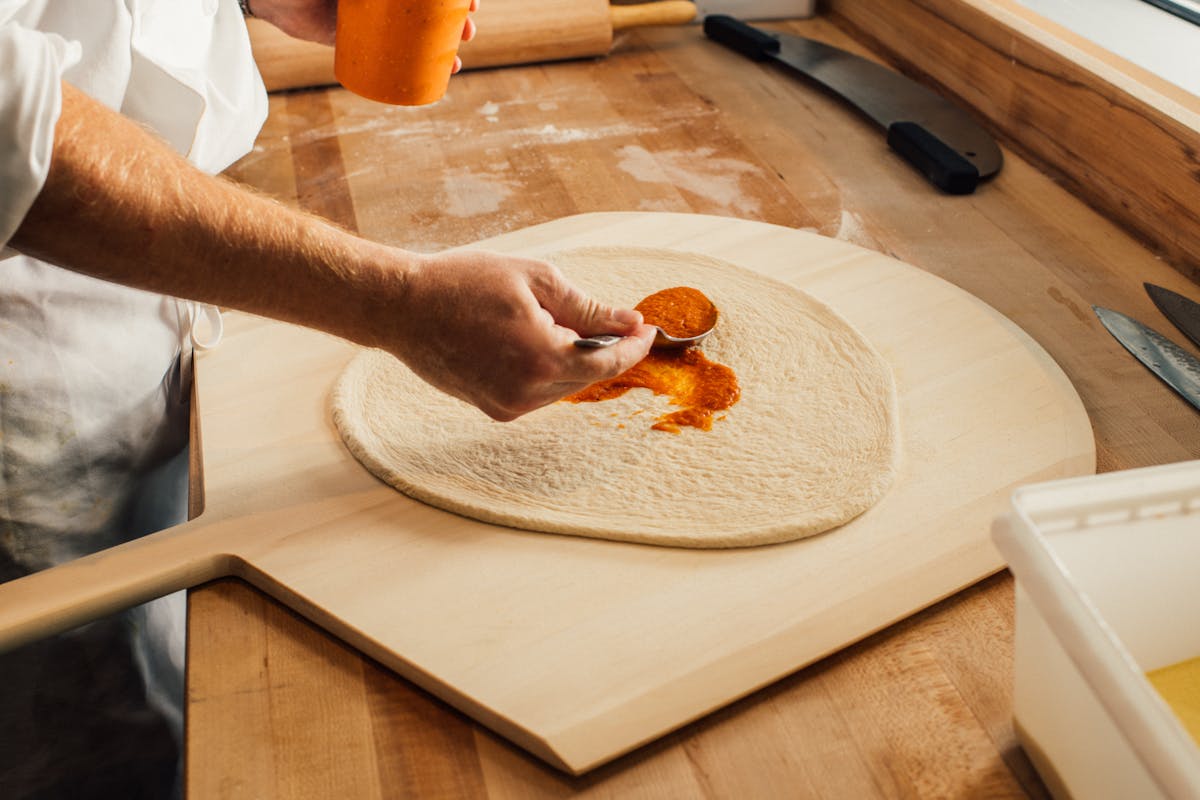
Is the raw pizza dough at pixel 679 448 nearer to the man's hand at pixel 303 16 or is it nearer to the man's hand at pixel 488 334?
the man's hand at pixel 488 334

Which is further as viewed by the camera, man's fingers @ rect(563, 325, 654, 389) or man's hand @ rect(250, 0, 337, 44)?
man's hand @ rect(250, 0, 337, 44)

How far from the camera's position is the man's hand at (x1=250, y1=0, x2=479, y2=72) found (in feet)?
3.71

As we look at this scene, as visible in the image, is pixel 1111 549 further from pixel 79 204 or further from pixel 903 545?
pixel 79 204

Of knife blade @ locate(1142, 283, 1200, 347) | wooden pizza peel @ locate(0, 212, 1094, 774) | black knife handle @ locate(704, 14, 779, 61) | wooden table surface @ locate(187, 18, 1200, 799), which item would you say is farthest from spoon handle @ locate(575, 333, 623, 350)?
black knife handle @ locate(704, 14, 779, 61)

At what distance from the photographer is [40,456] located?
0.93 metres

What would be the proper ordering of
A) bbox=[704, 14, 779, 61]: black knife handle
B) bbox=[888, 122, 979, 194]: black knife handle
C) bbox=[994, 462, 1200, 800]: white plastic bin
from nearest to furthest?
bbox=[994, 462, 1200, 800]: white plastic bin < bbox=[888, 122, 979, 194]: black knife handle < bbox=[704, 14, 779, 61]: black knife handle

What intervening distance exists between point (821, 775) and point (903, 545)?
0.71 ft

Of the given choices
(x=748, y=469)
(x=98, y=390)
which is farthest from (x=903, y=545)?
(x=98, y=390)

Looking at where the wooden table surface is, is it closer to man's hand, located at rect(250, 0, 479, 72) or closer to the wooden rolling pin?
the wooden rolling pin

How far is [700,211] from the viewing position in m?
1.28

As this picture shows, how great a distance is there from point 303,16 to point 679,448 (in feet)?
2.37

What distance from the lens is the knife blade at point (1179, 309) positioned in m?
0.97

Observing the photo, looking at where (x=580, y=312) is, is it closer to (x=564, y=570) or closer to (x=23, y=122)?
(x=564, y=570)

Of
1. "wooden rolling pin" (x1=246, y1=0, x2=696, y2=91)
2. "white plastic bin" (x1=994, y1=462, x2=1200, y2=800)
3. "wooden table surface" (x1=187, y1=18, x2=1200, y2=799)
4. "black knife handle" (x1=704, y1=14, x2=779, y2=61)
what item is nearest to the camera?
"white plastic bin" (x1=994, y1=462, x2=1200, y2=800)
